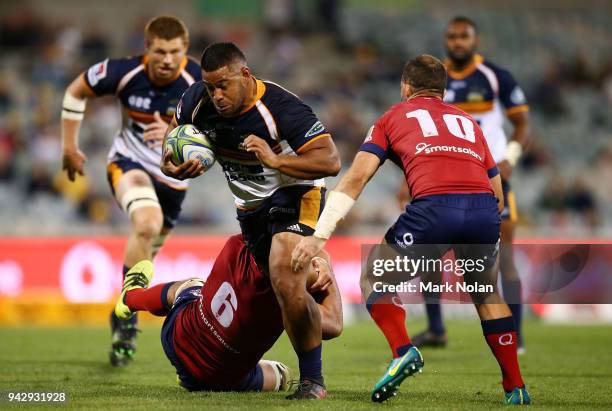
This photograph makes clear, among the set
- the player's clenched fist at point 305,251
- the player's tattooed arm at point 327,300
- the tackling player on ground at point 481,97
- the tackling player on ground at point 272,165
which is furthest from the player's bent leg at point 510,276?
the player's clenched fist at point 305,251

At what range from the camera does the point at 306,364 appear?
6164 millimetres

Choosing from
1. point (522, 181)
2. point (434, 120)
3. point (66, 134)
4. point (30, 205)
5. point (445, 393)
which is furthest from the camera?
point (522, 181)

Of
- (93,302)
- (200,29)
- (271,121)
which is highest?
(271,121)

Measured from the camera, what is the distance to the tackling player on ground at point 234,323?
6.35 meters

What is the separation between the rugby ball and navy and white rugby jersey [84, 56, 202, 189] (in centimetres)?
248

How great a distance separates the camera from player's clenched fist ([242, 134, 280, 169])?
19.7 feet

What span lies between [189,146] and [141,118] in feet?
9.23

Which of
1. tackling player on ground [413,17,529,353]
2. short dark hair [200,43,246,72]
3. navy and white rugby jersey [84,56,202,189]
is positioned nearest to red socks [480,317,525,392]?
short dark hair [200,43,246,72]

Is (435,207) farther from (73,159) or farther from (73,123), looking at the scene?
(73,123)

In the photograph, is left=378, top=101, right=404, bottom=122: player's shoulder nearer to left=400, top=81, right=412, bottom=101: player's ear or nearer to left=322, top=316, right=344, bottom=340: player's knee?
left=400, top=81, right=412, bottom=101: player's ear

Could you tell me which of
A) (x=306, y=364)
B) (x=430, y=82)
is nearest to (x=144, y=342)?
(x=306, y=364)

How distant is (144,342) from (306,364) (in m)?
5.28

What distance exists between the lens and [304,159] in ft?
20.0

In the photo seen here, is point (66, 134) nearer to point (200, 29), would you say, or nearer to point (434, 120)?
point (434, 120)
